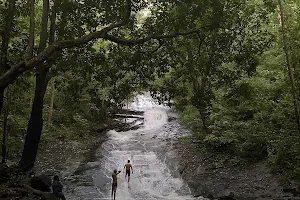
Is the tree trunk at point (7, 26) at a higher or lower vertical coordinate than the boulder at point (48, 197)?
higher

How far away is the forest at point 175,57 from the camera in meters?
13.5

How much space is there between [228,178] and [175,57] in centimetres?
692

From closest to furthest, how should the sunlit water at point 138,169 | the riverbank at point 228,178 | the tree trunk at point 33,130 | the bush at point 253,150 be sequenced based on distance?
the riverbank at point 228,178 → the tree trunk at point 33,130 → the sunlit water at point 138,169 → the bush at point 253,150

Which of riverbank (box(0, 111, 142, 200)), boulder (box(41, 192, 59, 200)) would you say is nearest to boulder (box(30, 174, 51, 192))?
riverbank (box(0, 111, 142, 200))

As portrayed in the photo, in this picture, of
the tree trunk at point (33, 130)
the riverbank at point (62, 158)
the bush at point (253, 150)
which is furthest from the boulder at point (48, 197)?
the bush at point (253, 150)

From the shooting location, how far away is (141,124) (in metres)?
39.0

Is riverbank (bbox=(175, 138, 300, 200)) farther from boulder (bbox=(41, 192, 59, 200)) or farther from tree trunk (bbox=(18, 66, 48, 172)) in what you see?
tree trunk (bbox=(18, 66, 48, 172))

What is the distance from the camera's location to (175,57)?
16125mm

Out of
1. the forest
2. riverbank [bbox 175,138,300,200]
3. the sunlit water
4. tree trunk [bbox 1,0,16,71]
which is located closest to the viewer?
the forest

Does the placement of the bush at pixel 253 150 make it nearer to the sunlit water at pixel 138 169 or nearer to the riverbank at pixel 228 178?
the riverbank at pixel 228 178

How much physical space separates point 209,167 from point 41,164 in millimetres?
10086

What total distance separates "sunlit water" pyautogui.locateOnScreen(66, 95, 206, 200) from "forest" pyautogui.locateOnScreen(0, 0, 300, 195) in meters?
3.31

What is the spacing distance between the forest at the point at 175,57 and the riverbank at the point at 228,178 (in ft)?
2.21

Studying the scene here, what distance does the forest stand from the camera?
44.2 feet
